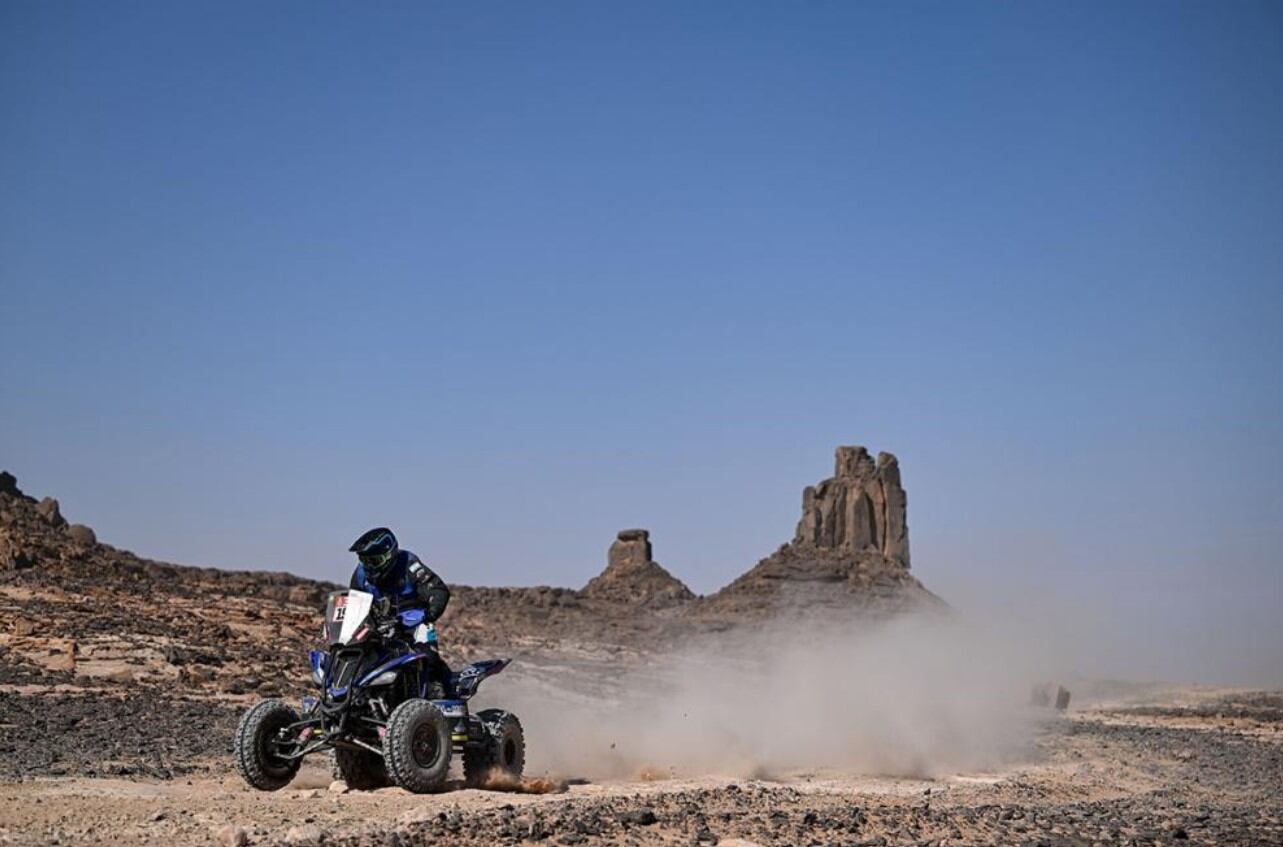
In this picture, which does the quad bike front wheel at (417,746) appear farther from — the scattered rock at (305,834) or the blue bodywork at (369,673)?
the scattered rock at (305,834)

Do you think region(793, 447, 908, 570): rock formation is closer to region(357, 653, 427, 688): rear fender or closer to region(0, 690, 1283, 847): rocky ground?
region(0, 690, 1283, 847): rocky ground

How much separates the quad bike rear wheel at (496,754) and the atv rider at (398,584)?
2.55 feet

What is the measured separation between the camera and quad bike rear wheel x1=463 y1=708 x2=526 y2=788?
1534 cm

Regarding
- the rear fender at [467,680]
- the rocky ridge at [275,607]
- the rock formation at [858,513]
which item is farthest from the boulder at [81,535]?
the rock formation at [858,513]

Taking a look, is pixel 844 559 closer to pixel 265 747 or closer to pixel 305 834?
pixel 265 747

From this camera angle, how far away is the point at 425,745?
14047 millimetres

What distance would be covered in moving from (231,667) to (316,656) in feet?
65.6

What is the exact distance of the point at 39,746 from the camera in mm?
19000

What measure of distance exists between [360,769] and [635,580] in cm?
8922

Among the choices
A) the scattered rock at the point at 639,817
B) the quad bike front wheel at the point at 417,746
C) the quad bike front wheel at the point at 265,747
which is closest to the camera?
the scattered rock at the point at 639,817

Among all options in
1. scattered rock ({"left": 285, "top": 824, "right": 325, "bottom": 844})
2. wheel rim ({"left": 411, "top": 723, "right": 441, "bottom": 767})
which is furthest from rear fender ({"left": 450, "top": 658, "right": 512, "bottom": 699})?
scattered rock ({"left": 285, "top": 824, "right": 325, "bottom": 844})

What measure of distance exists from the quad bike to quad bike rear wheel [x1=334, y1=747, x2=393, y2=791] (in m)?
0.01

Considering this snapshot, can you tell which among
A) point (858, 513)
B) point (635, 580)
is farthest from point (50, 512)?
point (858, 513)

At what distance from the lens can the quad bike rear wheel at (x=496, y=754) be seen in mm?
15336
